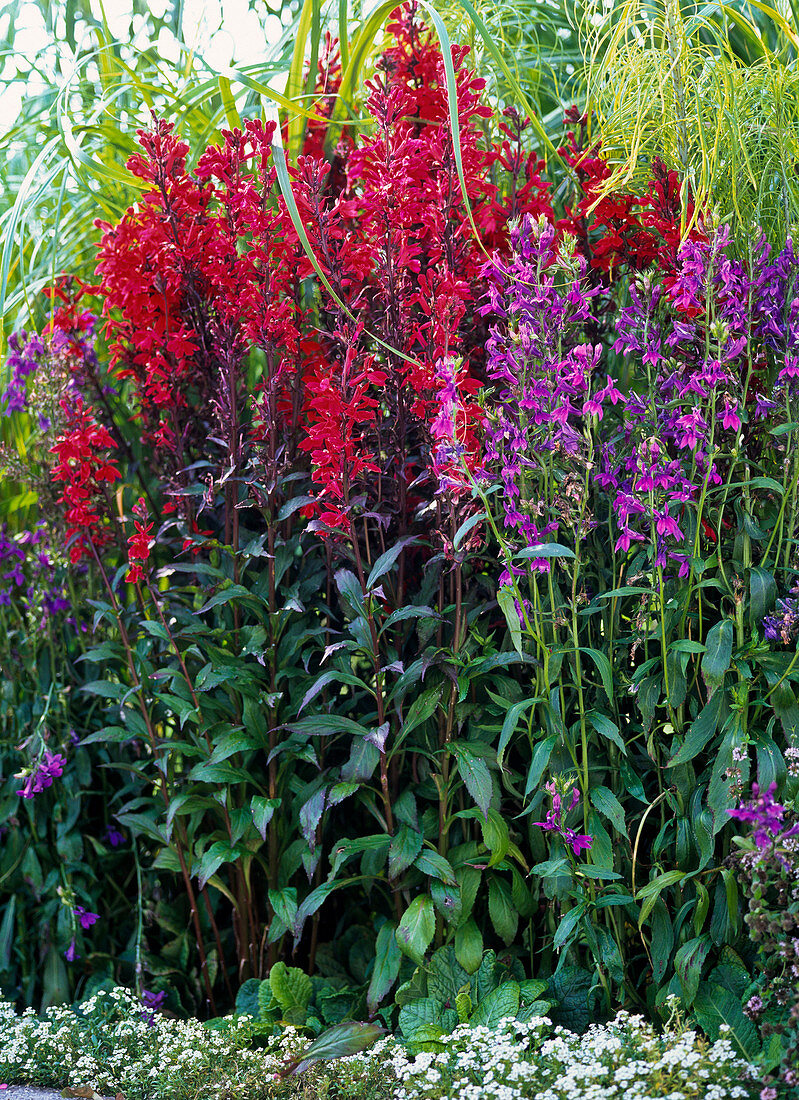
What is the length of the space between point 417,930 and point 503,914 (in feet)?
0.64

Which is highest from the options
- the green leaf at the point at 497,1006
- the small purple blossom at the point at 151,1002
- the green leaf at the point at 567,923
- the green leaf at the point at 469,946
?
the green leaf at the point at 567,923

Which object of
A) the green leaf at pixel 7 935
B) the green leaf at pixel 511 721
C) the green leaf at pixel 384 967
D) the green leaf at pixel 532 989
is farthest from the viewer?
the green leaf at pixel 7 935

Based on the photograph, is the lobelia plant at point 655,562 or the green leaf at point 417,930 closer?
the lobelia plant at point 655,562

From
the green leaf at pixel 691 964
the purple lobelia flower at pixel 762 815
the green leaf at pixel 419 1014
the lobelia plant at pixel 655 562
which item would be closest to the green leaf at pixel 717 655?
the lobelia plant at pixel 655 562

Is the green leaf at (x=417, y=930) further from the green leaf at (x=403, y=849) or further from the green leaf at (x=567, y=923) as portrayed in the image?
the green leaf at (x=567, y=923)

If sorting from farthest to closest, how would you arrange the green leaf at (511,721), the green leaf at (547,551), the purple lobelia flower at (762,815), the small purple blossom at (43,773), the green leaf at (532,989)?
the small purple blossom at (43,773)
the green leaf at (532,989)
the green leaf at (511,721)
the green leaf at (547,551)
the purple lobelia flower at (762,815)

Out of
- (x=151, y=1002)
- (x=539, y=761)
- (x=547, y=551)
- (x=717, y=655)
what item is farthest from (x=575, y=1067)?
(x=151, y=1002)

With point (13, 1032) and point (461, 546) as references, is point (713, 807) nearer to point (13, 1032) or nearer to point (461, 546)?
point (461, 546)

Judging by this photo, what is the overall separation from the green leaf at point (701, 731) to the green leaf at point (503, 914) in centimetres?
49

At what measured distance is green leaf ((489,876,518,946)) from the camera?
207 centimetres

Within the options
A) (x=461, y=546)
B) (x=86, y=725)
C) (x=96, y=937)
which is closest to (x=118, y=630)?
(x=86, y=725)

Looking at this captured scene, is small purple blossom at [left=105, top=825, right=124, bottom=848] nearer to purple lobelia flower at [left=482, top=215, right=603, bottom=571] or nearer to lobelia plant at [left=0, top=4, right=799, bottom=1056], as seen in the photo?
lobelia plant at [left=0, top=4, right=799, bottom=1056]

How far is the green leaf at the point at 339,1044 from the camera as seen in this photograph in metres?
2.00

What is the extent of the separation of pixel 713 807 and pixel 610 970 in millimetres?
416
